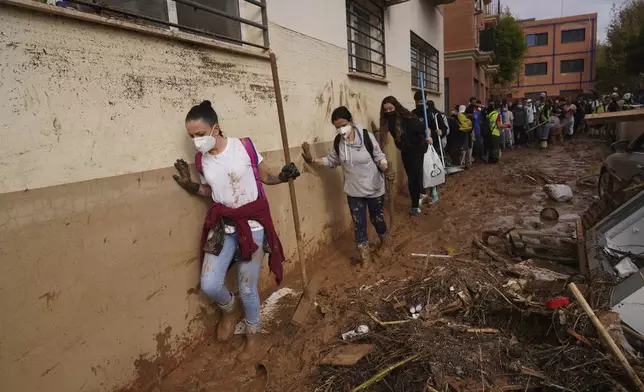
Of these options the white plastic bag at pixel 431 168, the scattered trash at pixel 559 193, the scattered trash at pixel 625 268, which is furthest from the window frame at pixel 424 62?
the scattered trash at pixel 625 268

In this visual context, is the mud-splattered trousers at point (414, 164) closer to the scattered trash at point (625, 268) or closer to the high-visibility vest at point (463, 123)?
the scattered trash at point (625, 268)

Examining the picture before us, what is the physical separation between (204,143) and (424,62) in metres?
8.58

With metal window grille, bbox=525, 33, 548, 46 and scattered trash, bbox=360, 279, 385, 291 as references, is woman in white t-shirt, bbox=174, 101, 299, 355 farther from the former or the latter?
metal window grille, bbox=525, 33, 548, 46

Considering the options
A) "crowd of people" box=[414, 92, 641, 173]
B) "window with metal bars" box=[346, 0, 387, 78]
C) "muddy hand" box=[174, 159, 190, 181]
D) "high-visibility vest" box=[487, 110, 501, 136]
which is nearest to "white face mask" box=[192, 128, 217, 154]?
"muddy hand" box=[174, 159, 190, 181]

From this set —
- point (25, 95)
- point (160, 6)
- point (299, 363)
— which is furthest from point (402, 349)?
point (160, 6)

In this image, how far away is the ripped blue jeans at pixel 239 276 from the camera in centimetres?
277

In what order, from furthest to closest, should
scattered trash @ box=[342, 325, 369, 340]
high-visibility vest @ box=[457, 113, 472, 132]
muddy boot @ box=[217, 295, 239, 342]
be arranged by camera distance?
high-visibility vest @ box=[457, 113, 472, 132], muddy boot @ box=[217, 295, 239, 342], scattered trash @ box=[342, 325, 369, 340]

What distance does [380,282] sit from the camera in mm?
3842

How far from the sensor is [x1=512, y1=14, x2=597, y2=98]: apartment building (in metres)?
39.8

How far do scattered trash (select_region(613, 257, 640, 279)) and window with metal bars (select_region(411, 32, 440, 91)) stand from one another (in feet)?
21.8

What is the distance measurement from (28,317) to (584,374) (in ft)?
9.55

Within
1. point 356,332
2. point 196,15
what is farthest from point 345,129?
point 356,332

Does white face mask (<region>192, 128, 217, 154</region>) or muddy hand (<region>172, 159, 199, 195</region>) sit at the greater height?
white face mask (<region>192, 128, 217, 154</region>)

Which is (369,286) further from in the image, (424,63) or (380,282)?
(424,63)
